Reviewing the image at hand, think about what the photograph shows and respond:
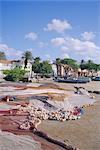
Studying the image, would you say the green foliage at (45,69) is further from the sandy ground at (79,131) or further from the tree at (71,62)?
the sandy ground at (79,131)

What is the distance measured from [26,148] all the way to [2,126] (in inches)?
200

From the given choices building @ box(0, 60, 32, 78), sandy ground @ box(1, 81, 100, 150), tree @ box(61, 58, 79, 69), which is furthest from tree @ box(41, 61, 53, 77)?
sandy ground @ box(1, 81, 100, 150)

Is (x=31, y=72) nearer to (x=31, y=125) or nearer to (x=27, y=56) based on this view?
(x=27, y=56)

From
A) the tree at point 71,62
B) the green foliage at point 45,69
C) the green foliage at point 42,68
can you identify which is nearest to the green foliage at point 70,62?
the tree at point 71,62

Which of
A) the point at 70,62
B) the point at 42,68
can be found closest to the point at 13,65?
the point at 42,68

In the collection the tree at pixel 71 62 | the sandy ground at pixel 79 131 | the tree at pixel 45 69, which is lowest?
the sandy ground at pixel 79 131

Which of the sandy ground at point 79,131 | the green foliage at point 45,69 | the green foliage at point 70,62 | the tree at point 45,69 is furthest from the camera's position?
the green foliage at point 70,62

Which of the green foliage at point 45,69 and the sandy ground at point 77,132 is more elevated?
the green foliage at point 45,69

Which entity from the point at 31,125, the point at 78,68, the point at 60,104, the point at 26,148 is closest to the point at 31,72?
the point at 78,68

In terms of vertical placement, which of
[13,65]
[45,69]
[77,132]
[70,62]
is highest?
[70,62]

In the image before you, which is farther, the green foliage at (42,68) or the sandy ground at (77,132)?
the green foliage at (42,68)

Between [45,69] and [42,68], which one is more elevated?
[42,68]

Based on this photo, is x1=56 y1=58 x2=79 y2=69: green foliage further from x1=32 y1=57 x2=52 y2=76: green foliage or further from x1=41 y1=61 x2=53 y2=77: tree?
x1=32 y1=57 x2=52 y2=76: green foliage

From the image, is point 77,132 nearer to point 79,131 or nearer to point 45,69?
point 79,131
